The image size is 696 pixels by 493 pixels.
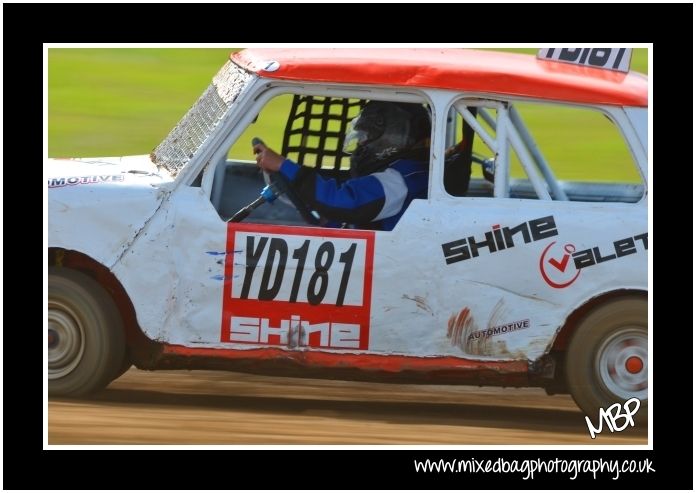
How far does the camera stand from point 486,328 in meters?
5.70

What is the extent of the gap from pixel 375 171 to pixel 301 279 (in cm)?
Result: 84

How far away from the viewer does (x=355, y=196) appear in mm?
5820

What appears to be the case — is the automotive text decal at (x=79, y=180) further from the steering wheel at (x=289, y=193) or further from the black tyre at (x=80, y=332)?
the steering wheel at (x=289, y=193)

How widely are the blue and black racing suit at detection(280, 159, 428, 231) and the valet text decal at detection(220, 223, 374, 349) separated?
237 mm

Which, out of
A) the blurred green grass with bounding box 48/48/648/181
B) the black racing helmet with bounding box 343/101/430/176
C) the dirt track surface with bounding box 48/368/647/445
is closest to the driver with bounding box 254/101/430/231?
the black racing helmet with bounding box 343/101/430/176

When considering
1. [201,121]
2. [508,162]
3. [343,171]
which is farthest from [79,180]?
[508,162]

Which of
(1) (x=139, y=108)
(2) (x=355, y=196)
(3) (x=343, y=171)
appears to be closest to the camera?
(2) (x=355, y=196)

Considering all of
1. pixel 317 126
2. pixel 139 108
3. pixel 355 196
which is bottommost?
pixel 355 196

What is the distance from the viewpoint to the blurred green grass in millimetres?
11977

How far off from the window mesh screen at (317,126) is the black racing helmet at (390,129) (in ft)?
0.95

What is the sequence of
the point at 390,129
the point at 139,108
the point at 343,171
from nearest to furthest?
1. the point at 390,129
2. the point at 343,171
3. the point at 139,108

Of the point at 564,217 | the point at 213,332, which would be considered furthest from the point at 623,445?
the point at 213,332

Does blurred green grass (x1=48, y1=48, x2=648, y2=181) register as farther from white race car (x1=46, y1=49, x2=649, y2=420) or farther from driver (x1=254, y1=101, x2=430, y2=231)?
white race car (x1=46, y1=49, x2=649, y2=420)

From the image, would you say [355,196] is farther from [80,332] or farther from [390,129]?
[80,332]
